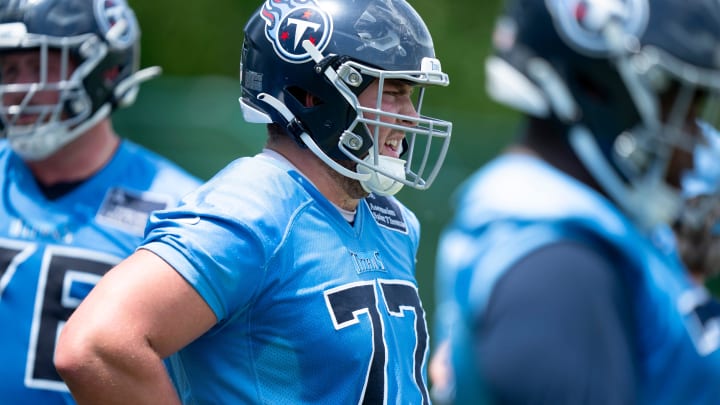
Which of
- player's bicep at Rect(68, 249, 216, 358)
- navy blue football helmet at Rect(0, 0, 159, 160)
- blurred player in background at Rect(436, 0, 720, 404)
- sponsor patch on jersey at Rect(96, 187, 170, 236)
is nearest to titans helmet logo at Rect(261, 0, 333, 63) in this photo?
blurred player in background at Rect(436, 0, 720, 404)

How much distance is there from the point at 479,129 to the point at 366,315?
5.02 metres

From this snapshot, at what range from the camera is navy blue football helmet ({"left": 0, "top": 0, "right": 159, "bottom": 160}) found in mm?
3527

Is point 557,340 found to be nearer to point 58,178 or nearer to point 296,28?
point 296,28

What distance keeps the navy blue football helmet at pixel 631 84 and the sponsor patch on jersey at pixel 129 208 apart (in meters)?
1.52

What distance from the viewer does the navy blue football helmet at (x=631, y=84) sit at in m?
2.28

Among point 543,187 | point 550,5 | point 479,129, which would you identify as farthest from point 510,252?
point 479,129

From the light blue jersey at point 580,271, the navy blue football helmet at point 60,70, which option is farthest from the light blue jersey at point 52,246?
the light blue jersey at point 580,271

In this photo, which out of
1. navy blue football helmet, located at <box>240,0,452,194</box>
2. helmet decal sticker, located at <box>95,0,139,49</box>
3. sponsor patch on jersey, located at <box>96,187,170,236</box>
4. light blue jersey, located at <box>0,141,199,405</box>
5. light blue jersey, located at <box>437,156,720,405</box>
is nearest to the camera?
light blue jersey, located at <box>437,156,720,405</box>

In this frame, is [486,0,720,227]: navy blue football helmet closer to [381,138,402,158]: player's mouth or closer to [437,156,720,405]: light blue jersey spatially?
[437,156,720,405]: light blue jersey

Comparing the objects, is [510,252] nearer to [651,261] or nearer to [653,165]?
[651,261]

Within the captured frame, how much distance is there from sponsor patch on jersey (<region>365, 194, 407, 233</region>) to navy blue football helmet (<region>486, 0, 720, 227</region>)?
1.79 ft

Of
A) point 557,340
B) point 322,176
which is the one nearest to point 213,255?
point 322,176

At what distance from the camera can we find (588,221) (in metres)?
2.09

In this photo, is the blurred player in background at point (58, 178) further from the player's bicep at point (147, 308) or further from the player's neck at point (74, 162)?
the player's bicep at point (147, 308)
